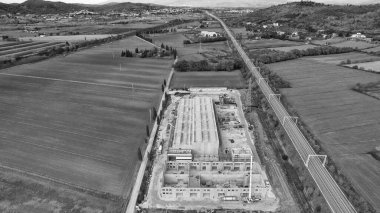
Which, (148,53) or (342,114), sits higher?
(148,53)

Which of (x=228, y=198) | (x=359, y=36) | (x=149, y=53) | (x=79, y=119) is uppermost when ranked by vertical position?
(x=359, y=36)

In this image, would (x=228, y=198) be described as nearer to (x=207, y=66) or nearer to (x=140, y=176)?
(x=140, y=176)

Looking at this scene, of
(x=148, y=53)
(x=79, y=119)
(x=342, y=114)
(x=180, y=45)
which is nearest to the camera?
(x=342, y=114)

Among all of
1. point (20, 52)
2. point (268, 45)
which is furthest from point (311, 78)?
point (20, 52)

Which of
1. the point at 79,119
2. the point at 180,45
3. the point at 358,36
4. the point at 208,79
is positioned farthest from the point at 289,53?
the point at 79,119

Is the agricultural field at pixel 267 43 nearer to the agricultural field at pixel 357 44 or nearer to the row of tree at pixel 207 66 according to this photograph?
the agricultural field at pixel 357 44

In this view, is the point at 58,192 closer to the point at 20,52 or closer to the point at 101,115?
the point at 101,115

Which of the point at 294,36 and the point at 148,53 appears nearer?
the point at 148,53

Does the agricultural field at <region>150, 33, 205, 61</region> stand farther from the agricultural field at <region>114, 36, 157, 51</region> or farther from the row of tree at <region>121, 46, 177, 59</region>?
the agricultural field at <region>114, 36, 157, 51</region>

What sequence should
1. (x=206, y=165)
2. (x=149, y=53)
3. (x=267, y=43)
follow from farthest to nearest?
(x=267, y=43), (x=149, y=53), (x=206, y=165)
